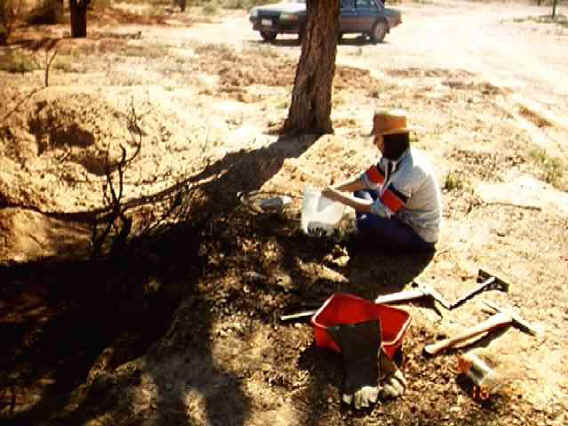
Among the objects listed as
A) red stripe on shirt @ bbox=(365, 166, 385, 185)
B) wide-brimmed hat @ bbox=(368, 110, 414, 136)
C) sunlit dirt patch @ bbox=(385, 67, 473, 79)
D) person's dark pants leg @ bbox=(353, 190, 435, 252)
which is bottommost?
person's dark pants leg @ bbox=(353, 190, 435, 252)

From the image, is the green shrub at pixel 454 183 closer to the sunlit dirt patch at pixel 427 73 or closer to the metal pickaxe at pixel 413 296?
the metal pickaxe at pixel 413 296

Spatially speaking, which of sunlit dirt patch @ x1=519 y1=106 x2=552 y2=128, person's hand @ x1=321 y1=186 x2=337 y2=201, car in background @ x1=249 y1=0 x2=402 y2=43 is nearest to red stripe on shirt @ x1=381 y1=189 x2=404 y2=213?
person's hand @ x1=321 y1=186 x2=337 y2=201

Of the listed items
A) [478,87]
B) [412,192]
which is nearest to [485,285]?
[412,192]

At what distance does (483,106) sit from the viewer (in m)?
10.2

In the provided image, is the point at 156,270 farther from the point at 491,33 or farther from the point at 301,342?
the point at 491,33

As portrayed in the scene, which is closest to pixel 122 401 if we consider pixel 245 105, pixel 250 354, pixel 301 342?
pixel 250 354

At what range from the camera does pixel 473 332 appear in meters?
3.85

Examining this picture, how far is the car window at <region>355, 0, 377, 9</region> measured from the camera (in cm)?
1717

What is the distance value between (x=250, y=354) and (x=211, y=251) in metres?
1.31

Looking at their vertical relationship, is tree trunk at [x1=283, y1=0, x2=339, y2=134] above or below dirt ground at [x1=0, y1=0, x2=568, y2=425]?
above

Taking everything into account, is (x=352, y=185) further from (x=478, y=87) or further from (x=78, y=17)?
(x=78, y=17)

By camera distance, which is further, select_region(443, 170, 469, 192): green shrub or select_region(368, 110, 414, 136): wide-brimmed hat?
select_region(443, 170, 469, 192): green shrub

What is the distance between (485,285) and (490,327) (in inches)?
24.2

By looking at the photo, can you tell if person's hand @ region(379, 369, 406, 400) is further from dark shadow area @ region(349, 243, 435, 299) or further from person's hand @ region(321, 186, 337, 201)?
person's hand @ region(321, 186, 337, 201)
